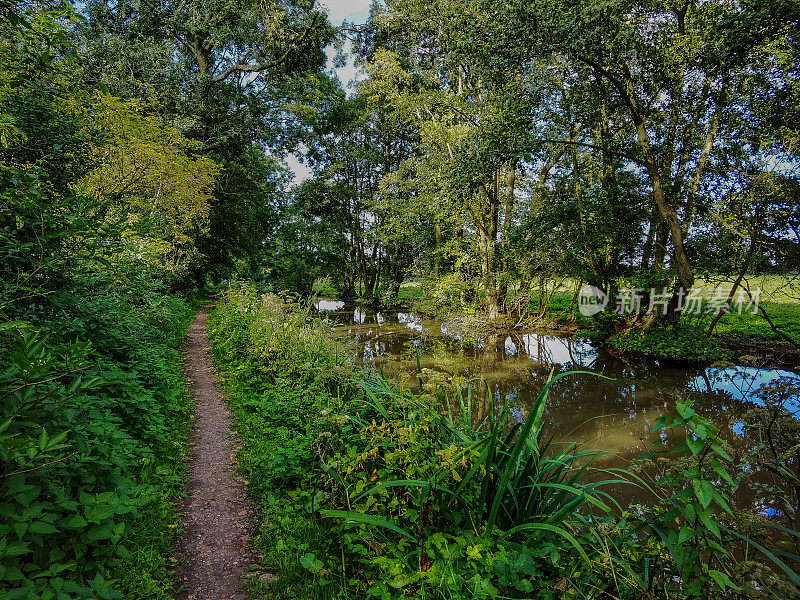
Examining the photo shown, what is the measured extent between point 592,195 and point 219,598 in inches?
506

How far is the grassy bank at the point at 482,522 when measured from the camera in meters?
1.68

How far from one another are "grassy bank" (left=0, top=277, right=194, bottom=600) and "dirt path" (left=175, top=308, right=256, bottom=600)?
0.14 meters

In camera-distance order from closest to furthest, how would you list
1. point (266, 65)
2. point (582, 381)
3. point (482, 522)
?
point (482, 522) → point (582, 381) → point (266, 65)

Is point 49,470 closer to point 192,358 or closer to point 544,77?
point 192,358

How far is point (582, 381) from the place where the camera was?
31.0 feet

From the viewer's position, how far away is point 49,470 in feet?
6.22

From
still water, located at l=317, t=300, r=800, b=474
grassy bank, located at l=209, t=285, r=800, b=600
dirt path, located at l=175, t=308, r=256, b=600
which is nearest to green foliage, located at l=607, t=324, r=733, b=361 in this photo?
still water, located at l=317, t=300, r=800, b=474

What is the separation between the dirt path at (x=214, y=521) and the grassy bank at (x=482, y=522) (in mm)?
179

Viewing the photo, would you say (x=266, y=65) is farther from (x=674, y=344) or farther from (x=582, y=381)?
(x=674, y=344)

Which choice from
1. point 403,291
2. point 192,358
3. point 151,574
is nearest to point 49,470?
point 151,574

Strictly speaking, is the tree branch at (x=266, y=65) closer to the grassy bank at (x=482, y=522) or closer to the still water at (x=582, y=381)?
the still water at (x=582, y=381)

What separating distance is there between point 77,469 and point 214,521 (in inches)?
57.7

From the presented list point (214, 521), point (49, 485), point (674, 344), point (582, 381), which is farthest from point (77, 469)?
point (674, 344)

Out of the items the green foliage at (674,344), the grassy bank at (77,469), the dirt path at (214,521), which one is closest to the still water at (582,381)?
the green foliage at (674,344)
